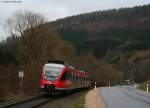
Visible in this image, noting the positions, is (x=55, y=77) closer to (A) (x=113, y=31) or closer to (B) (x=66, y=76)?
(B) (x=66, y=76)

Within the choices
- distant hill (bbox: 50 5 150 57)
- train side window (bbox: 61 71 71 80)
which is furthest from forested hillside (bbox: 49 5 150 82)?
train side window (bbox: 61 71 71 80)

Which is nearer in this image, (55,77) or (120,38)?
(55,77)

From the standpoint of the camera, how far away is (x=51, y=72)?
4428 cm

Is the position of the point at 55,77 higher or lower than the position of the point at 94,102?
higher

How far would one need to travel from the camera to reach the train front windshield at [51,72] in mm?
44094

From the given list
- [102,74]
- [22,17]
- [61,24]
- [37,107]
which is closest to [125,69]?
[61,24]

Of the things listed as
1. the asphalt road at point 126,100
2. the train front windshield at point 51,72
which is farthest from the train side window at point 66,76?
the asphalt road at point 126,100

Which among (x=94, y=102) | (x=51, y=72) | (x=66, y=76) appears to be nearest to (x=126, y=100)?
(x=94, y=102)

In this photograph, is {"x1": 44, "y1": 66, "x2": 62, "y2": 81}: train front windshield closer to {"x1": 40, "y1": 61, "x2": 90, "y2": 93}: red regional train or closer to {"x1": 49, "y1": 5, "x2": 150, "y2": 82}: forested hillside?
{"x1": 40, "y1": 61, "x2": 90, "y2": 93}: red regional train

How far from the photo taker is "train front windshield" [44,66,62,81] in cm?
4409

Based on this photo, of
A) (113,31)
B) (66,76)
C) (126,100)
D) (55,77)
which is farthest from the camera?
(113,31)

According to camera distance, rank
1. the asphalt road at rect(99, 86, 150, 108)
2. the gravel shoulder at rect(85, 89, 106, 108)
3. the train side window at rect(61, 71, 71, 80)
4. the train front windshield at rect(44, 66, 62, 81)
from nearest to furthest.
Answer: the asphalt road at rect(99, 86, 150, 108) → the gravel shoulder at rect(85, 89, 106, 108) → the train front windshield at rect(44, 66, 62, 81) → the train side window at rect(61, 71, 71, 80)

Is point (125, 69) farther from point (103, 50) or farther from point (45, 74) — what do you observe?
point (45, 74)

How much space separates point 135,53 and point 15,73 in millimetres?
135316
